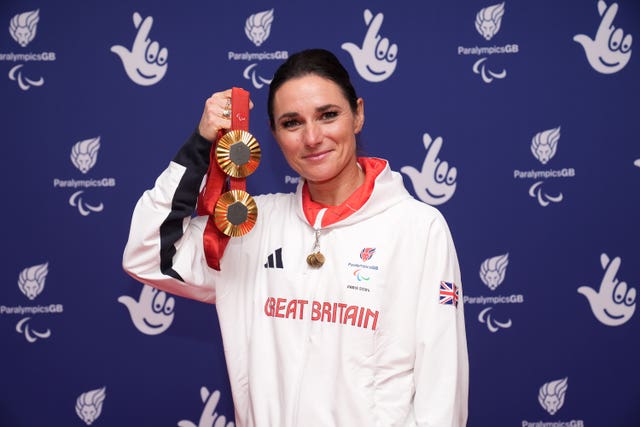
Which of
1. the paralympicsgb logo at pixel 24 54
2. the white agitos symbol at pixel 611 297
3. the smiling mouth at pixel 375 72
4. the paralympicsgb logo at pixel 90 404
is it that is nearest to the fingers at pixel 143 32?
the paralympicsgb logo at pixel 24 54

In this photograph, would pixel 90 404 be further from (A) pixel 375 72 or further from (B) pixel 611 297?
(B) pixel 611 297

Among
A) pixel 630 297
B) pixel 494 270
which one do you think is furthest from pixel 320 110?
pixel 630 297

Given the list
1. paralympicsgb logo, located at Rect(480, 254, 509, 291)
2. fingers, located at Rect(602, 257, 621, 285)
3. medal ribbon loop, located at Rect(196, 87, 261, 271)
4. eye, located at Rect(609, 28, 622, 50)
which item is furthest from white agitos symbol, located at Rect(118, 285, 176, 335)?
eye, located at Rect(609, 28, 622, 50)

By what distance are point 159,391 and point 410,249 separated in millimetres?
1178

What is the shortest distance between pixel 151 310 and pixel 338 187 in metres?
0.95

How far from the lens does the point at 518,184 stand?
6.12ft

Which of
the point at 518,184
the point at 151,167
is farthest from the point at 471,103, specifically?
the point at 151,167

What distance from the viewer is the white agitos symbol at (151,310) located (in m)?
1.87

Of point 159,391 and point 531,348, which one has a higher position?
point 531,348

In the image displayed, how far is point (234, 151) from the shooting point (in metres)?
1.20

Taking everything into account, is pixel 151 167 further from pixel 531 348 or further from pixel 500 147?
pixel 531 348

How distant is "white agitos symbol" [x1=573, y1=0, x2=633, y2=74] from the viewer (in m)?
1.84

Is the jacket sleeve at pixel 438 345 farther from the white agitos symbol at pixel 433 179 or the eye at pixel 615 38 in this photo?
the eye at pixel 615 38

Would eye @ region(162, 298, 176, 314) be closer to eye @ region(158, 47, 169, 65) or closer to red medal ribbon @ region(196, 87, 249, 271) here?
red medal ribbon @ region(196, 87, 249, 271)
